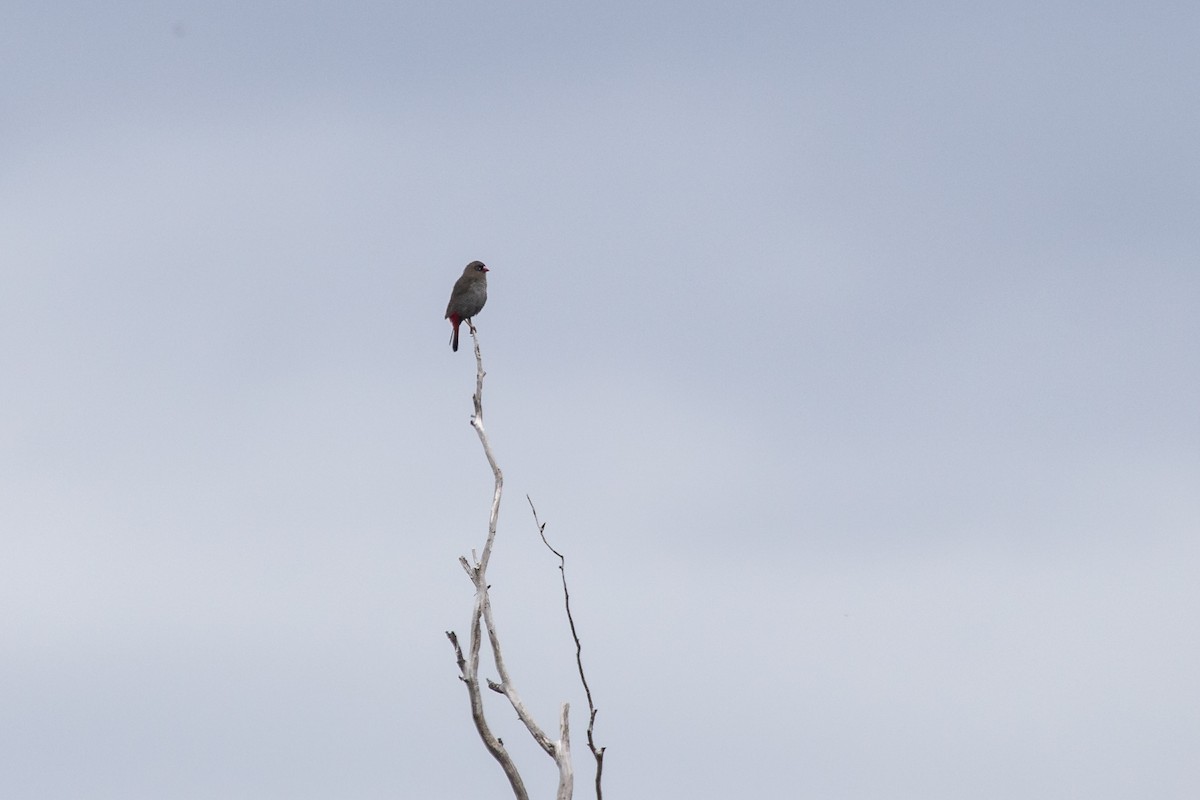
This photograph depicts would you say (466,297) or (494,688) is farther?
(466,297)

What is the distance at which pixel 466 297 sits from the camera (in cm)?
2447

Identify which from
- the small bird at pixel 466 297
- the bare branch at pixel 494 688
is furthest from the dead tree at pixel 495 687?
the small bird at pixel 466 297

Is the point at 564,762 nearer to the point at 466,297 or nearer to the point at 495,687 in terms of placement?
the point at 495,687

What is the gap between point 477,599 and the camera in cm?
1220

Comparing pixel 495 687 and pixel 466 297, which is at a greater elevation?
pixel 466 297

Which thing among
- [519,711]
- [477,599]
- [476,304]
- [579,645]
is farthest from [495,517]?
[476,304]

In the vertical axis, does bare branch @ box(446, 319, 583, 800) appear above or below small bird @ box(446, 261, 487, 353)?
below

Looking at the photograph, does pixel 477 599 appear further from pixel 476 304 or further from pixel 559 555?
pixel 476 304

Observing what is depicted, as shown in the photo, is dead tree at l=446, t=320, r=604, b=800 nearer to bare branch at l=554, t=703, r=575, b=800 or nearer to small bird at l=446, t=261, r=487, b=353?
bare branch at l=554, t=703, r=575, b=800

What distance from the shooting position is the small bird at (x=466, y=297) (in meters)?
24.5

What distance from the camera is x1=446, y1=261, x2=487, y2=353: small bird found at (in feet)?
80.3

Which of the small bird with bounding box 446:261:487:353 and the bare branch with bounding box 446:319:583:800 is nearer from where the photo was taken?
the bare branch with bounding box 446:319:583:800

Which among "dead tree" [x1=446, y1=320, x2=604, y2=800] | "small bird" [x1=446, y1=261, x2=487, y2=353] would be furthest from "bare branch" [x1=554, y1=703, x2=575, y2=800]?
"small bird" [x1=446, y1=261, x2=487, y2=353]

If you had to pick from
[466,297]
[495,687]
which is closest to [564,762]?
[495,687]
